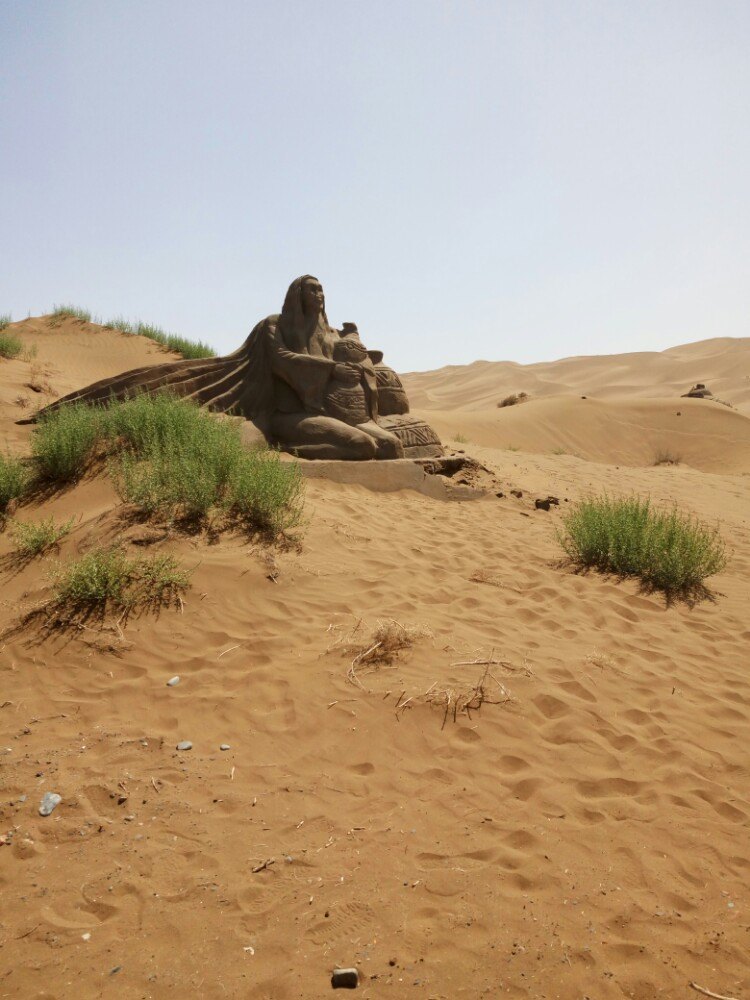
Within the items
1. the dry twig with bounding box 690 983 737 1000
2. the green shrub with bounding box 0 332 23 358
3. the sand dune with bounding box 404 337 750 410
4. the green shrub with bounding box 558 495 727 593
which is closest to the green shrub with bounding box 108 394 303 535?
the green shrub with bounding box 558 495 727 593

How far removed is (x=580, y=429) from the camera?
1681cm

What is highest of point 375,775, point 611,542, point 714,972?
point 611,542

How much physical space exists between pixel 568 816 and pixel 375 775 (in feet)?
2.59

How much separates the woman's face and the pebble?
6.02m

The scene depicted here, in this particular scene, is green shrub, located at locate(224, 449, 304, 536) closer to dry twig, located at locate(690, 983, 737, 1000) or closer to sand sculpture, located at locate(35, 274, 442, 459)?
sand sculpture, located at locate(35, 274, 442, 459)

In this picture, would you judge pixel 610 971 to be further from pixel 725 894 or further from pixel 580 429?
pixel 580 429

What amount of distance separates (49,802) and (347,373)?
579 cm

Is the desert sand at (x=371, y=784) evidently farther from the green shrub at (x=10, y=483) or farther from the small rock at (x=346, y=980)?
the green shrub at (x=10, y=483)

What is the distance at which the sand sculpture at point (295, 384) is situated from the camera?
723 centimetres

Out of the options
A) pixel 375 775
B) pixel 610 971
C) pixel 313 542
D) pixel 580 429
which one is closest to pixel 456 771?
pixel 375 775

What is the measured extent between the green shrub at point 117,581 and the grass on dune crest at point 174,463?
758 mm

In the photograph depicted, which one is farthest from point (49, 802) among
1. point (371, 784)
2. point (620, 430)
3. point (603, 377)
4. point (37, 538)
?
point (603, 377)

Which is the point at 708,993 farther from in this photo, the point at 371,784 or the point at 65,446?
the point at 65,446

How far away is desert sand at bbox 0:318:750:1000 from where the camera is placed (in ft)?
6.18
